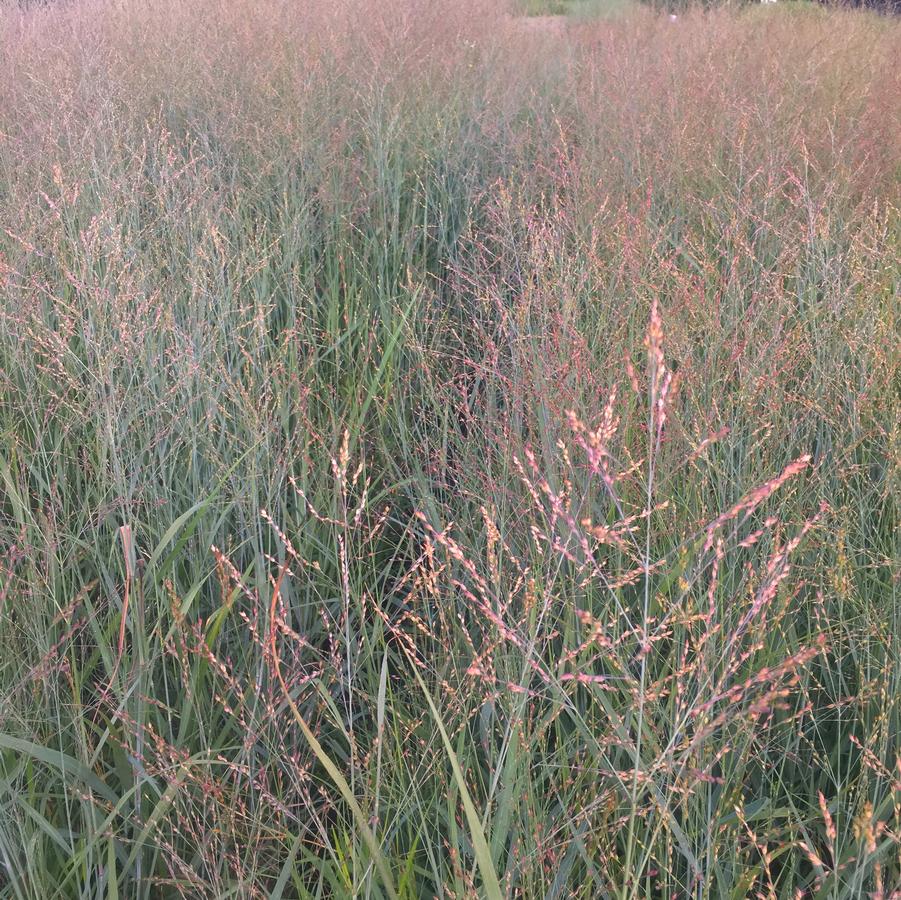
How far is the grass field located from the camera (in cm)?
110

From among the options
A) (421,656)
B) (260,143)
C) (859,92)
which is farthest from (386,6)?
(421,656)

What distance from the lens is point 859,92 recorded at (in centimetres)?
333

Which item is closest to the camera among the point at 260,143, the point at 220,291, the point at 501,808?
the point at 501,808

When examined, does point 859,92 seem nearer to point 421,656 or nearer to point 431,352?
point 431,352

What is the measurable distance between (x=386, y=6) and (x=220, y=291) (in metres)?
2.70

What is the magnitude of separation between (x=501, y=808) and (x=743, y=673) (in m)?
0.54

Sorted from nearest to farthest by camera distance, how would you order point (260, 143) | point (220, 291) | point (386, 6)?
point (220, 291), point (260, 143), point (386, 6)

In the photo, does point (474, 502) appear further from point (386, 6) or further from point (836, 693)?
point (386, 6)

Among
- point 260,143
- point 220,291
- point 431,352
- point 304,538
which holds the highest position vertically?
point 260,143

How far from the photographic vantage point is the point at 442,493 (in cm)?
187

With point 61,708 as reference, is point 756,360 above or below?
above

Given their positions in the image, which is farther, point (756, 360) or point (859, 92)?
point (859, 92)

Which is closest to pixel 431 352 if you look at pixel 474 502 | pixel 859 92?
pixel 474 502

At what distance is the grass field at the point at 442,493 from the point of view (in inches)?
43.3
